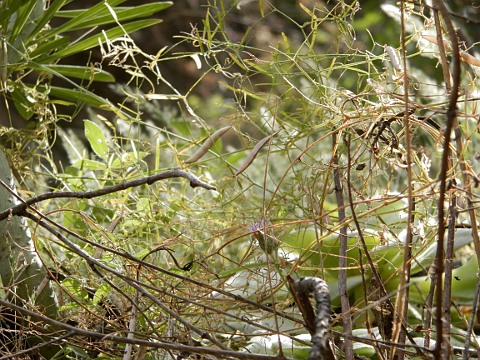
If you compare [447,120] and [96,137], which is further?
[96,137]

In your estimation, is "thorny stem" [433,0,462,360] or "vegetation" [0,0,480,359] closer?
"thorny stem" [433,0,462,360]

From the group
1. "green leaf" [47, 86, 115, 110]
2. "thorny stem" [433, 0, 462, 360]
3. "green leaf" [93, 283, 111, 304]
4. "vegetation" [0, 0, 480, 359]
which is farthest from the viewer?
"green leaf" [47, 86, 115, 110]

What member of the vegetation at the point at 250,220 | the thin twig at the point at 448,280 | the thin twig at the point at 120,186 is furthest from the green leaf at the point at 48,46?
the thin twig at the point at 448,280

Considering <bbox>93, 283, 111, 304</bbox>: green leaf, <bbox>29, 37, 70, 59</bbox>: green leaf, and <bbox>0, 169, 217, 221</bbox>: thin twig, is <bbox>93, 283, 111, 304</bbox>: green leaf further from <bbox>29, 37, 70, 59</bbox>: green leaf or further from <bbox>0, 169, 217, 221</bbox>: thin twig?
<bbox>29, 37, 70, 59</bbox>: green leaf

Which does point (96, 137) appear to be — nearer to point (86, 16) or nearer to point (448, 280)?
point (86, 16)

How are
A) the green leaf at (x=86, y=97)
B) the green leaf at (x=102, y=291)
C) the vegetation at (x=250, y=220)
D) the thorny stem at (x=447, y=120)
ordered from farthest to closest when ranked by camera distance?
1. the green leaf at (x=86, y=97)
2. the green leaf at (x=102, y=291)
3. the vegetation at (x=250, y=220)
4. the thorny stem at (x=447, y=120)

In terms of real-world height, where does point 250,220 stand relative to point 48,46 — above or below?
below

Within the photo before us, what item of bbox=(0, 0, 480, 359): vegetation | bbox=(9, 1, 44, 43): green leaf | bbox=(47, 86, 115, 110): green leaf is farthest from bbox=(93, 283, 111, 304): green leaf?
bbox=(9, 1, 44, 43): green leaf

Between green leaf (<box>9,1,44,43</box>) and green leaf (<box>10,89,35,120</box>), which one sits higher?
green leaf (<box>9,1,44,43</box>)

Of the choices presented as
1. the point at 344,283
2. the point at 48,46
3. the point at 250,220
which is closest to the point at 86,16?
the point at 48,46

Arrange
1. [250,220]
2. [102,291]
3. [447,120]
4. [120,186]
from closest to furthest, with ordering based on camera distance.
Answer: [447,120] < [120,186] < [102,291] < [250,220]

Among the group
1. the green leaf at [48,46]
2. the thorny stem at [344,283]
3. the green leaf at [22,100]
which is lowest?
the thorny stem at [344,283]

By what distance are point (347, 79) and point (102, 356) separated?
1.14 m

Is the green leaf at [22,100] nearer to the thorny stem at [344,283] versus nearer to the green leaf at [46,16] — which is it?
the green leaf at [46,16]
